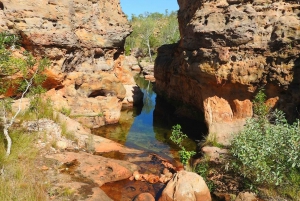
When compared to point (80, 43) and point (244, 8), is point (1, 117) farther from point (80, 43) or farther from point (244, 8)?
point (244, 8)

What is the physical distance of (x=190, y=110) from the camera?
63.5ft

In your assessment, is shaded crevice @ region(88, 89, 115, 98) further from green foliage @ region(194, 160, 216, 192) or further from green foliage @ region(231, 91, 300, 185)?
green foliage @ region(231, 91, 300, 185)

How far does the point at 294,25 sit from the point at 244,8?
8.10 ft

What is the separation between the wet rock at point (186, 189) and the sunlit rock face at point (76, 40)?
950cm

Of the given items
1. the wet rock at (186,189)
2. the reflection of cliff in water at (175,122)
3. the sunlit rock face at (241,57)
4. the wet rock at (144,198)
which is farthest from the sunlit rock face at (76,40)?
the wet rock at (186,189)

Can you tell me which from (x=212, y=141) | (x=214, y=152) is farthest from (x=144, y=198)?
(x=212, y=141)

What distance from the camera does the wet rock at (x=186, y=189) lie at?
25.5ft

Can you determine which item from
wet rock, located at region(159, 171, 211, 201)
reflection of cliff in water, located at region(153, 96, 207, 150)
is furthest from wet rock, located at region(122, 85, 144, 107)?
wet rock, located at region(159, 171, 211, 201)

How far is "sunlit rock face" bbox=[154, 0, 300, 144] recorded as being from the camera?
1191cm

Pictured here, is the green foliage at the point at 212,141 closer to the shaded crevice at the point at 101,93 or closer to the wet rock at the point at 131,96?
the shaded crevice at the point at 101,93

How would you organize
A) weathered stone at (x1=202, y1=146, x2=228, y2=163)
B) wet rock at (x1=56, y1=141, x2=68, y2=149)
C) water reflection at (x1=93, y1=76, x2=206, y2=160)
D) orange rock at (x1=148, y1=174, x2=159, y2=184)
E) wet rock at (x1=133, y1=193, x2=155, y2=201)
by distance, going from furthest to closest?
1. water reflection at (x1=93, y1=76, x2=206, y2=160)
2. wet rock at (x1=56, y1=141, x2=68, y2=149)
3. weathered stone at (x1=202, y1=146, x2=228, y2=163)
4. orange rock at (x1=148, y1=174, x2=159, y2=184)
5. wet rock at (x1=133, y1=193, x2=155, y2=201)

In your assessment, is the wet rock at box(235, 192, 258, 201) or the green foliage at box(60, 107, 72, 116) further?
the green foliage at box(60, 107, 72, 116)

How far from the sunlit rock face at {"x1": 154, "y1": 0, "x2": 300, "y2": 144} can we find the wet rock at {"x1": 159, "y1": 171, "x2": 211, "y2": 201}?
485 cm

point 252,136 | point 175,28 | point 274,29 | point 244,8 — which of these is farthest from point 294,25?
point 175,28
